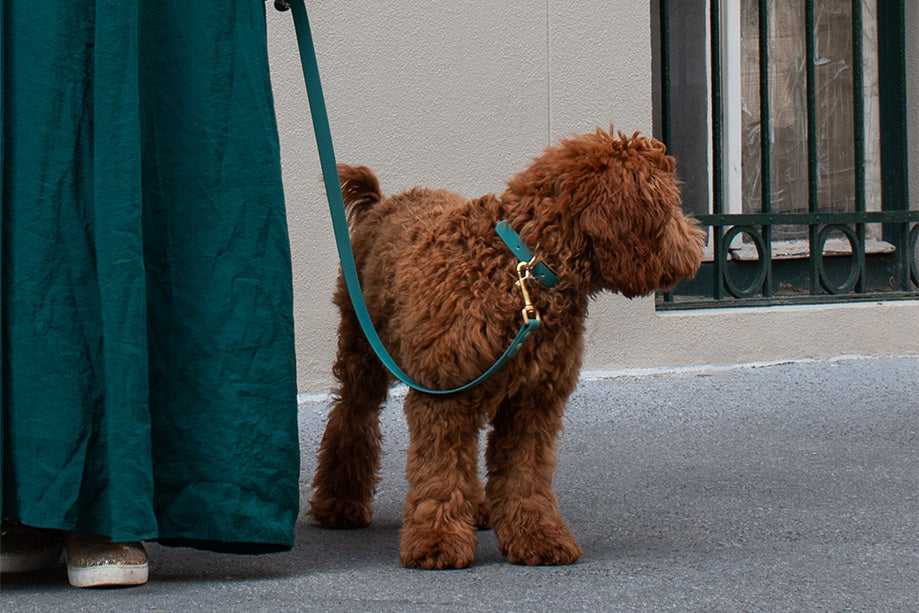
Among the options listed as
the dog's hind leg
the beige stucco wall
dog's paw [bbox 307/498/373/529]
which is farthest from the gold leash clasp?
the beige stucco wall

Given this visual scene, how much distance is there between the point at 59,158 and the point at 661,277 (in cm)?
169

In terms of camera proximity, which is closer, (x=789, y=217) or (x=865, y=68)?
(x=789, y=217)

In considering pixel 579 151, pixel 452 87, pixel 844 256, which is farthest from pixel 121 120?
pixel 844 256

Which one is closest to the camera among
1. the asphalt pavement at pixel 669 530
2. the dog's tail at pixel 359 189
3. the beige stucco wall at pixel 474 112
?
the asphalt pavement at pixel 669 530

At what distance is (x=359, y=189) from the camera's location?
4.28 meters

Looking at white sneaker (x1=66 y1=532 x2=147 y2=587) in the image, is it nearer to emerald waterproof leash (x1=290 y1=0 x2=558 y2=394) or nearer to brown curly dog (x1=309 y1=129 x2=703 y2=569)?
brown curly dog (x1=309 y1=129 x2=703 y2=569)

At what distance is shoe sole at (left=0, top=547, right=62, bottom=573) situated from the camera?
3.36 metres

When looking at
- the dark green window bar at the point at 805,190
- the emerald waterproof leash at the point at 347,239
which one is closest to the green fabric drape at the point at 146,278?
the emerald waterproof leash at the point at 347,239

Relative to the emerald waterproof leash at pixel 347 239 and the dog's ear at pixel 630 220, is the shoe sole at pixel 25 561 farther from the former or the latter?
the dog's ear at pixel 630 220

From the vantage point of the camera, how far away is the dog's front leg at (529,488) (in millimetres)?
3443

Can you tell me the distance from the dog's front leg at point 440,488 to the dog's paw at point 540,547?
0.42ft

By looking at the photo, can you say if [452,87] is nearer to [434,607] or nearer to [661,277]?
[661,277]

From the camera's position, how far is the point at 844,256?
26.1 feet

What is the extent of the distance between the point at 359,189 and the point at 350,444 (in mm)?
920
